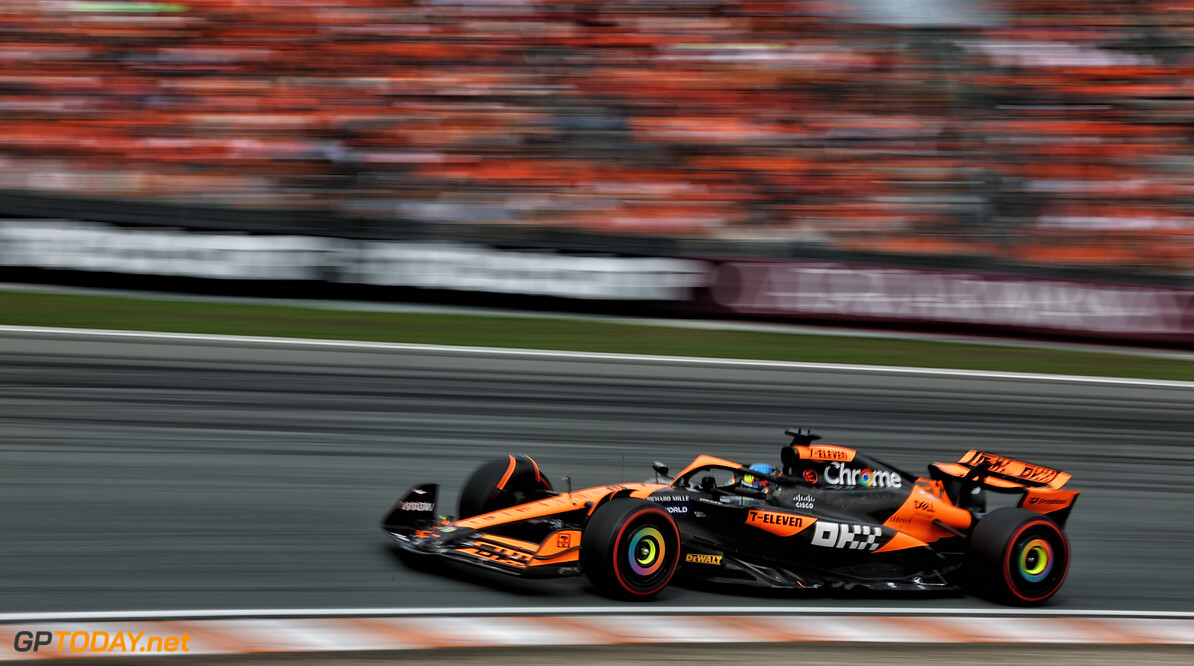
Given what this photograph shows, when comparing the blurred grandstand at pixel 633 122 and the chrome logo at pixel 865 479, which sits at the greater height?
the blurred grandstand at pixel 633 122

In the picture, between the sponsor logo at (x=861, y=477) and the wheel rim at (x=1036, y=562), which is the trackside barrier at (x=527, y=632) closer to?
the wheel rim at (x=1036, y=562)

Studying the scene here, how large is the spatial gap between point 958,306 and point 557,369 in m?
Answer: 4.60

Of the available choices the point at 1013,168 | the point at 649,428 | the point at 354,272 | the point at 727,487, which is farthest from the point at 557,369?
the point at 1013,168

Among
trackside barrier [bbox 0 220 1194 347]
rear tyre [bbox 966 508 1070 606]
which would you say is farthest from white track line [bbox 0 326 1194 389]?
rear tyre [bbox 966 508 1070 606]

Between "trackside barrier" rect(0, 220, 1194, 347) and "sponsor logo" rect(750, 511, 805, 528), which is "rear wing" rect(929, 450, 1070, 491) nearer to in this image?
"sponsor logo" rect(750, 511, 805, 528)

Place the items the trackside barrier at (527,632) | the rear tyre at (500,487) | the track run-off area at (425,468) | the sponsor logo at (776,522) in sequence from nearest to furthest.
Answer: the trackside barrier at (527,632) → the track run-off area at (425,468) → the sponsor logo at (776,522) → the rear tyre at (500,487)

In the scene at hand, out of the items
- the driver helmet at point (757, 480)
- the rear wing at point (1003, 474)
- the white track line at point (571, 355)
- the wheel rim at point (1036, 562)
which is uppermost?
the white track line at point (571, 355)

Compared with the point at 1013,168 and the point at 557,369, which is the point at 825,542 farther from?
the point at 1013,168

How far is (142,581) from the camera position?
4.96 metres

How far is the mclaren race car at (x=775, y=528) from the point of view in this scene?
496cm

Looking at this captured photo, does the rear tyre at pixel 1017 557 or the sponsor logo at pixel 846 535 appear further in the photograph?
the rear tyre at pixel 1017 557

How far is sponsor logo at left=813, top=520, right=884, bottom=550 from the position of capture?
17.8 ft

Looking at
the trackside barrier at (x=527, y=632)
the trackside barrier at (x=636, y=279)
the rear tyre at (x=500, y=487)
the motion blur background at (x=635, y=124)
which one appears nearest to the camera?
the trackside barrier at (x=527, y=632)

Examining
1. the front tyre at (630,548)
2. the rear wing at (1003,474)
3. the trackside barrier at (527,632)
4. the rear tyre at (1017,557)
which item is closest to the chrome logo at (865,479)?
the rear wing at (1003,474)
